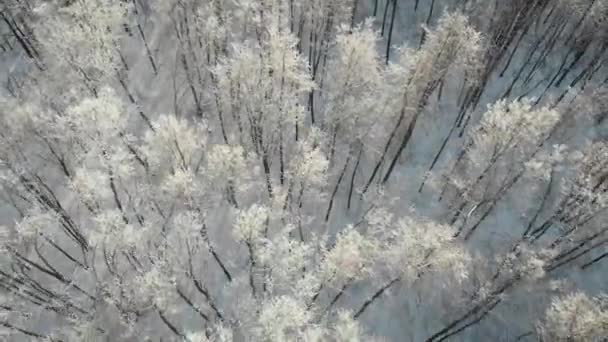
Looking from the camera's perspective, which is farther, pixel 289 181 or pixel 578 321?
pixel 289 181

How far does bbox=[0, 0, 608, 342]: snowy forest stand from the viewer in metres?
36.6

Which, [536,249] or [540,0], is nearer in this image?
[536,249]

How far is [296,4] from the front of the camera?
45.3m

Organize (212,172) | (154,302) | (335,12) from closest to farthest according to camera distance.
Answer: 1. (154,302)
2. (212,172)
3. (335,12)

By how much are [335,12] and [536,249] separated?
25060 millimetres

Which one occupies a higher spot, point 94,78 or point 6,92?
point 94,78

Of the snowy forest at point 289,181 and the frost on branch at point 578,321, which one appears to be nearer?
the frost on branch at point 578,321

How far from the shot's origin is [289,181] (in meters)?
40.8

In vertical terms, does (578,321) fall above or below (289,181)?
below

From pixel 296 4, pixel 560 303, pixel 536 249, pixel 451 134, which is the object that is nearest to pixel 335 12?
pixel 296 4

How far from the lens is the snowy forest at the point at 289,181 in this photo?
3656cm

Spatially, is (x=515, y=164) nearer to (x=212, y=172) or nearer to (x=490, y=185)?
(x=490, y=185)

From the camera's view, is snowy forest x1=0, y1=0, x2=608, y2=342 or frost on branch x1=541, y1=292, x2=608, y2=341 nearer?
frost on branch x1=541, y1=292, x2=608, y2=341

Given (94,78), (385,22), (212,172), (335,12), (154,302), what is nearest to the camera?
(154,302)
